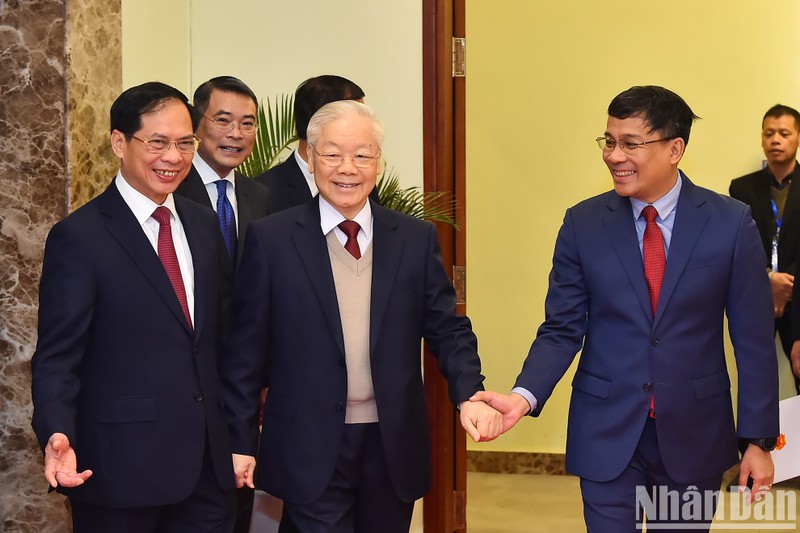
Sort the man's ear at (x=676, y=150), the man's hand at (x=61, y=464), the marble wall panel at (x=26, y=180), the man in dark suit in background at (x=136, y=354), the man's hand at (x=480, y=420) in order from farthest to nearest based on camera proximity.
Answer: the marble wall panel at (x=26, y=180) → the man's ear at (x=676, y=150) → the man's hand at (x=480, y=420) → the man in dark suit in background at (x=136, y=354) → the man's hand at (x=61, y=464)

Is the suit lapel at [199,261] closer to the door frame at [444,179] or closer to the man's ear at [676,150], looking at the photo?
the man's ear at [676,150]

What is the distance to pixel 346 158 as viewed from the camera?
9.97 ft

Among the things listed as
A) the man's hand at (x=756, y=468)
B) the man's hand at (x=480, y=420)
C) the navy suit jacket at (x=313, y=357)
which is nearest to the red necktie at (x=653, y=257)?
the man's hand at (x=756, y=468)

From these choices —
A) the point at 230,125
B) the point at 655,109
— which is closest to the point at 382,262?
the point at 655,109

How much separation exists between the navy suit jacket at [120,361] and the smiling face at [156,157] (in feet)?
0.32

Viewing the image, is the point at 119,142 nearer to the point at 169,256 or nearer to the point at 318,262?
Answer: the point at 169,256

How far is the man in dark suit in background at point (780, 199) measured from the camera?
6.32m

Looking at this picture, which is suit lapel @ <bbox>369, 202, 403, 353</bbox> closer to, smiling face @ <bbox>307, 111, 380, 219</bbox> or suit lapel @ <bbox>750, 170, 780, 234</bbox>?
smiling face @ <bbox>307, 111, 380, 219</bbox>

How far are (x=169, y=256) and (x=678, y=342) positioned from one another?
1478mm

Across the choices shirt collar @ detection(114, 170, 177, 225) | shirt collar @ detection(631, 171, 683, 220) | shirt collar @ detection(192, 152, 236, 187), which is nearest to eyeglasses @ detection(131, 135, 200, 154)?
shirt collar @ detection(114, 170, 177, 225)

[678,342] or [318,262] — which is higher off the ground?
[318,262]

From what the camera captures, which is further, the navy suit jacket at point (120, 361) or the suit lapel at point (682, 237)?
the suit lapel at point (682, 237)

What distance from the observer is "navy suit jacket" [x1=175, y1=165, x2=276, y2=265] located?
3770 millimetres

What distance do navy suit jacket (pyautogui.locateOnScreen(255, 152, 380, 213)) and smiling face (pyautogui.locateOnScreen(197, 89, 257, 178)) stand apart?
24 cm
